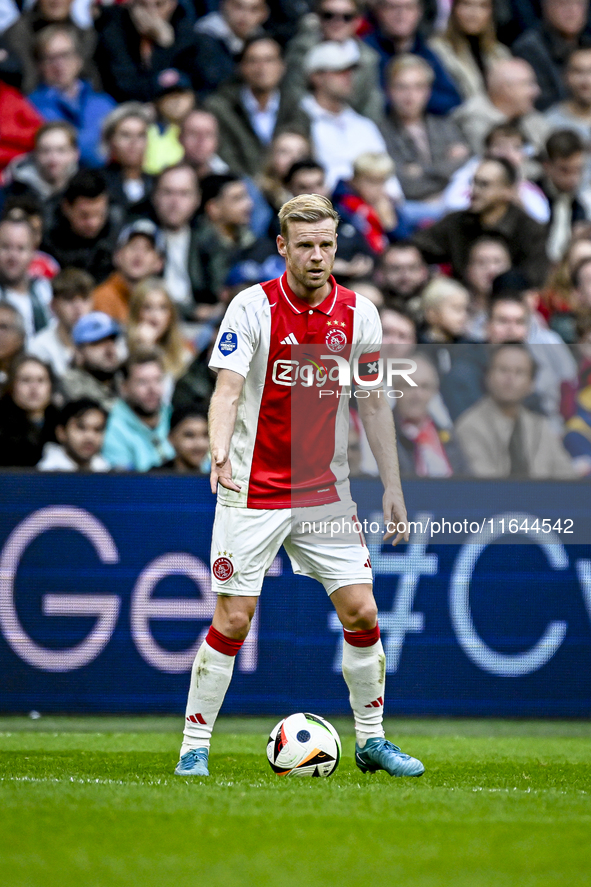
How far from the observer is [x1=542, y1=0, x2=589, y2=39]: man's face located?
10789mm

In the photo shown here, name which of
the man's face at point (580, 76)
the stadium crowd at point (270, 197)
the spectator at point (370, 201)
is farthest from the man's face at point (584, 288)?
the man's face at point (580, 76)

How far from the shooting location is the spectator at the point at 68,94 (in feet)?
32.6

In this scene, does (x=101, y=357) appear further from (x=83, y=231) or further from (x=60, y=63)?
(x=60, y=63)

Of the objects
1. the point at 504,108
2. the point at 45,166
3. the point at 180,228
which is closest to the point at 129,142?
the point at 45,166

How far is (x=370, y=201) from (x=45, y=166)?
2.66 meters

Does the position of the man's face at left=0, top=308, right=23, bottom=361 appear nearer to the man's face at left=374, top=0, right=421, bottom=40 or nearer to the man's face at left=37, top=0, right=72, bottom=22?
the man's face at left=37, top=0, right=72, bottom=22

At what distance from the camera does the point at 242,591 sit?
4.77m

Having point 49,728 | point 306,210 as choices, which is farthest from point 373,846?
point 49,728

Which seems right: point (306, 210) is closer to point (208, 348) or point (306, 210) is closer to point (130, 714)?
point (130, 714)

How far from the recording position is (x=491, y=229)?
389 inches

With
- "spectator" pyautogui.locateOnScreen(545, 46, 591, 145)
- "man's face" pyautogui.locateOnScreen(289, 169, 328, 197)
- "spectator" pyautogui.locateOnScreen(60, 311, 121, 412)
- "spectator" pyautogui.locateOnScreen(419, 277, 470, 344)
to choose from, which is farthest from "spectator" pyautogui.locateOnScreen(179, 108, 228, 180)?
"spectator" pyautogui.locateOnScreen(545, 46, 591, 145)

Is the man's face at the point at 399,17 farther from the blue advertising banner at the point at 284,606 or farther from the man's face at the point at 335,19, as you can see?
the blue advertising banner at the point at 284,606

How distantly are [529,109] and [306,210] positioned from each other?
6.64 m

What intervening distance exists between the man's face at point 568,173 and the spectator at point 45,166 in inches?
159
